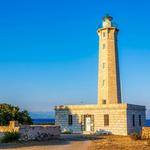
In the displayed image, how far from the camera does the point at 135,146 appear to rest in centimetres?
2411

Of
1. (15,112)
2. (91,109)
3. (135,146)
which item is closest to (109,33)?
(91,109)

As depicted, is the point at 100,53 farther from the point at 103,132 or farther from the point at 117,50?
the point at 103,132

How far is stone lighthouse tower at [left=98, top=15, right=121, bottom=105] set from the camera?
133 feet

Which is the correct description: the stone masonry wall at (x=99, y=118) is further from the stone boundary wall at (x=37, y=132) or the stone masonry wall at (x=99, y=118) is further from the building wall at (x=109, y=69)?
the stone boundary wall at (x=37, y=132)

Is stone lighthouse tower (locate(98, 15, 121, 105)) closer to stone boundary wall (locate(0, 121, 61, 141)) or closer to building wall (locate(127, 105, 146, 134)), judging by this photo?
building wall (locate(127, 105, 146, 134))

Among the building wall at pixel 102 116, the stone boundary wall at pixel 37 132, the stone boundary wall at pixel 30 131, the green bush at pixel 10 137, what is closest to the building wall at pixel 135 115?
the building wall at pixel 102 116

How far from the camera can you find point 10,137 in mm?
25828

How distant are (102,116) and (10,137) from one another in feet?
48.1

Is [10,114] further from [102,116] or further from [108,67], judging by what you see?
[108,67]

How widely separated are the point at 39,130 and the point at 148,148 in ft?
29.9

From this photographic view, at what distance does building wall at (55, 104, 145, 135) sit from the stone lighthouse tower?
85.1 inches

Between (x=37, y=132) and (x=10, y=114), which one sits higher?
(x=10, y=114)

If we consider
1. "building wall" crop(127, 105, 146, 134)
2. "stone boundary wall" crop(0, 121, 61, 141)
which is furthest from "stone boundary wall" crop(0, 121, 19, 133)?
"building wall" crop(127, 105, 146, 134)

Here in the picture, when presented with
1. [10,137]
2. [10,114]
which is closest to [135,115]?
[10,114]
